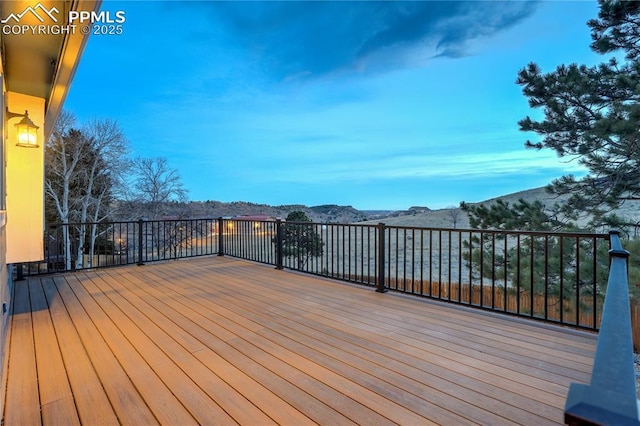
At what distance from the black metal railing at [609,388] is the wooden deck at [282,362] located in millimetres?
1184

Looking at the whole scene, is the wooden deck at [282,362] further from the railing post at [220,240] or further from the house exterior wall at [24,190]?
the railing post at [220,240]

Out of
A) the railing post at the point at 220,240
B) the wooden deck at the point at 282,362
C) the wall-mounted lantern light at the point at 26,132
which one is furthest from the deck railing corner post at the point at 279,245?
the wall-mounted lantern light at the point at 26,132

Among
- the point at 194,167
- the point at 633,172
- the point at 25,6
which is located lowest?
the point at 633,172

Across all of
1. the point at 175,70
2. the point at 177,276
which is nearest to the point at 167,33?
the point at 175,70

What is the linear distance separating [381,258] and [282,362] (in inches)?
79.0

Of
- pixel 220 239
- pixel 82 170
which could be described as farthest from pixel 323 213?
pixel 220 239

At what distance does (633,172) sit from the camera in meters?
5.97

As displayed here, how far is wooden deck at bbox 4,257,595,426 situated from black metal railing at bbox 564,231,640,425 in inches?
46.6

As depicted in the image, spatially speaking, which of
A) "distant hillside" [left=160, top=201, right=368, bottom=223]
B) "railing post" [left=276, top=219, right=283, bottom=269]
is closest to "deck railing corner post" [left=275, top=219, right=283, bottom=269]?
"railing post" [left=276, top=219, right=283, bottom=269]

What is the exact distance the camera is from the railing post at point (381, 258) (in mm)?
3779

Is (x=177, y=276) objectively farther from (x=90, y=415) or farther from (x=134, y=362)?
(x=90, y=415)

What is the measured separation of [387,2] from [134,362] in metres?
8.77

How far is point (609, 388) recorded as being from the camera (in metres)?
0.48

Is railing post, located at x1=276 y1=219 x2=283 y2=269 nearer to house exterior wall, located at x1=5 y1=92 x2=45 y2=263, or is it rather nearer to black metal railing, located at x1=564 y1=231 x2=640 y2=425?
house exterior wall, located at x1=5 y1=92 x2=45 y2=263
